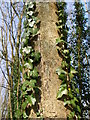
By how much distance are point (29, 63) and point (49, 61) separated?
11 centimetres

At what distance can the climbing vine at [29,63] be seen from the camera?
3.30 feet

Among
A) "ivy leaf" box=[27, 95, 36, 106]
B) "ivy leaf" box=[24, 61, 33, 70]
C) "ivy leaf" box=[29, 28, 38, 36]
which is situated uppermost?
"ivy leaf" box=[29, 28, 38, 36]

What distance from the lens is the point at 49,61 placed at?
1.05 m

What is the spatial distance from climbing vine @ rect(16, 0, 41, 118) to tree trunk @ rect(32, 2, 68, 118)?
0.03 metres

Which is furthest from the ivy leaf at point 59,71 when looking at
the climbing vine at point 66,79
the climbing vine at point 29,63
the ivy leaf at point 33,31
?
the ivy leaf at point 33,31

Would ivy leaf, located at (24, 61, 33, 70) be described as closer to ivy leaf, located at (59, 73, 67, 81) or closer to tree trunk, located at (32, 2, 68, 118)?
tree trunk, located at (32, 2, 68, 118)

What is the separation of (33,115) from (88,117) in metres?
2.00

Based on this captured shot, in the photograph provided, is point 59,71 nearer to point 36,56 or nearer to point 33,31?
point 36,56

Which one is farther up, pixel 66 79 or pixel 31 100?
pixel 66 79

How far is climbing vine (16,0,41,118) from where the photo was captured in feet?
3.30

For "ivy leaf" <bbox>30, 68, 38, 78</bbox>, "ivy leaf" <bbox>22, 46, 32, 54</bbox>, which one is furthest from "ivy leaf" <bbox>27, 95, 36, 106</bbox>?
"ivy leaf" <bbox>22, 46, 32, 54</bbox>

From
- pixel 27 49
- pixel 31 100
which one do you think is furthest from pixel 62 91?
pixel 27 49

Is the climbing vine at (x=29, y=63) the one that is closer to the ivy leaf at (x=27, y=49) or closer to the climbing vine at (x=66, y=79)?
the ivy leaf at (x=27, y=49)

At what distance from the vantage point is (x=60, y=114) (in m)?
0.97
